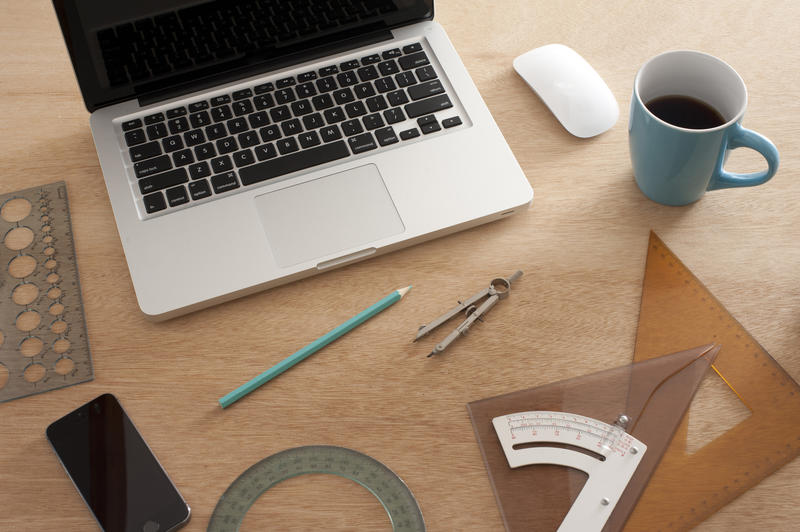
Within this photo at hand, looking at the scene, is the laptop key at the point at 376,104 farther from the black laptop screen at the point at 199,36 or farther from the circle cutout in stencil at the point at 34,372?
the circle cutout in stencil at the point at 34,372

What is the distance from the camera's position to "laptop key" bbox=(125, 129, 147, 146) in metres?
0.90

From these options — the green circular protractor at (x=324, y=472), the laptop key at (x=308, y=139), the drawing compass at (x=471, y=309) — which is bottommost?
the green circular protractor at (x=324, y=472)

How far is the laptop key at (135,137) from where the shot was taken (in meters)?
0.90

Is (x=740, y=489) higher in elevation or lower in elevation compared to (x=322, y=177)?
lower

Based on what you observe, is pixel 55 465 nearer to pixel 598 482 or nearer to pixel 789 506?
pixel 598 482

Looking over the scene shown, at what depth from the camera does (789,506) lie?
0.70 m

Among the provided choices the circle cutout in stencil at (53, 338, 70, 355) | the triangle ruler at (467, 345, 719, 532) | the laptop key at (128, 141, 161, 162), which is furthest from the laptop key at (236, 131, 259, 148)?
the triangle ruler at (467, 345, 719, 532)

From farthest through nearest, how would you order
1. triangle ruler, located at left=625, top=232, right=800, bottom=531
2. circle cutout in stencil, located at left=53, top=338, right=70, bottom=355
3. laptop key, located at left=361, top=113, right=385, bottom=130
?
laptop key, located at left=361, top=113, right=385, bottom=130
circle cutout in stencil, located at left=53, top=338, right=70, bottom=355
triangle ruler, located at left=625, top=232, right=800, bottom=531

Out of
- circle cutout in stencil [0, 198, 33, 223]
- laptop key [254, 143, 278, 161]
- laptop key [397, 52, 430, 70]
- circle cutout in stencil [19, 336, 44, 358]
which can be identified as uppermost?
laptop key [397, 52, 430, 70]

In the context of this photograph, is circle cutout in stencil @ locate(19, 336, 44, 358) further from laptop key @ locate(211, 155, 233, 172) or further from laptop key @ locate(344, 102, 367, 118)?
laptop key @ locate(344, 102, 367, 118)

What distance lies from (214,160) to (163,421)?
0.32 m

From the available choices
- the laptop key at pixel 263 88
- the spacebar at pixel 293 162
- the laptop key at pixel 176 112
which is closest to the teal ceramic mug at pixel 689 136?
the spacebar at pixel 293 162

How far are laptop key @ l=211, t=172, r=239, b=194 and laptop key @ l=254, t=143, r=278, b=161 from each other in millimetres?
42

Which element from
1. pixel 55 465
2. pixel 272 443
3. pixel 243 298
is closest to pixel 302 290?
pixel 243 298
